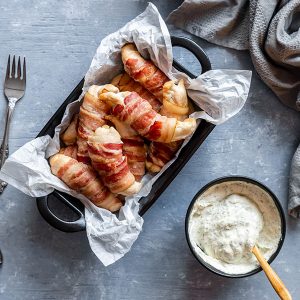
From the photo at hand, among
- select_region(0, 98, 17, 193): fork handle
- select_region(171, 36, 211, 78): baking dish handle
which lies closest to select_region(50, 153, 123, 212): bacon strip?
select_region(0, 98, 17, 193): fork handle

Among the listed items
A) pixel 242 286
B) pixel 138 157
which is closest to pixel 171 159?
pixel 138 157

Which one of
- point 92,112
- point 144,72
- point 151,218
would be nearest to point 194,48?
point 144,72

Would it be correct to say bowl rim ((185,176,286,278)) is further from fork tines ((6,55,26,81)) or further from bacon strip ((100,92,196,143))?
fork tines ((6,55,26,81))

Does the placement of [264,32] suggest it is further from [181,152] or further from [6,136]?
[6,136]

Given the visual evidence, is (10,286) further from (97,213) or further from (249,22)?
(249,22)

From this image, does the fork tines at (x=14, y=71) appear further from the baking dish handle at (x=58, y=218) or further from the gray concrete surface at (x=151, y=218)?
the baking dish handle at (x=58, y=218)
